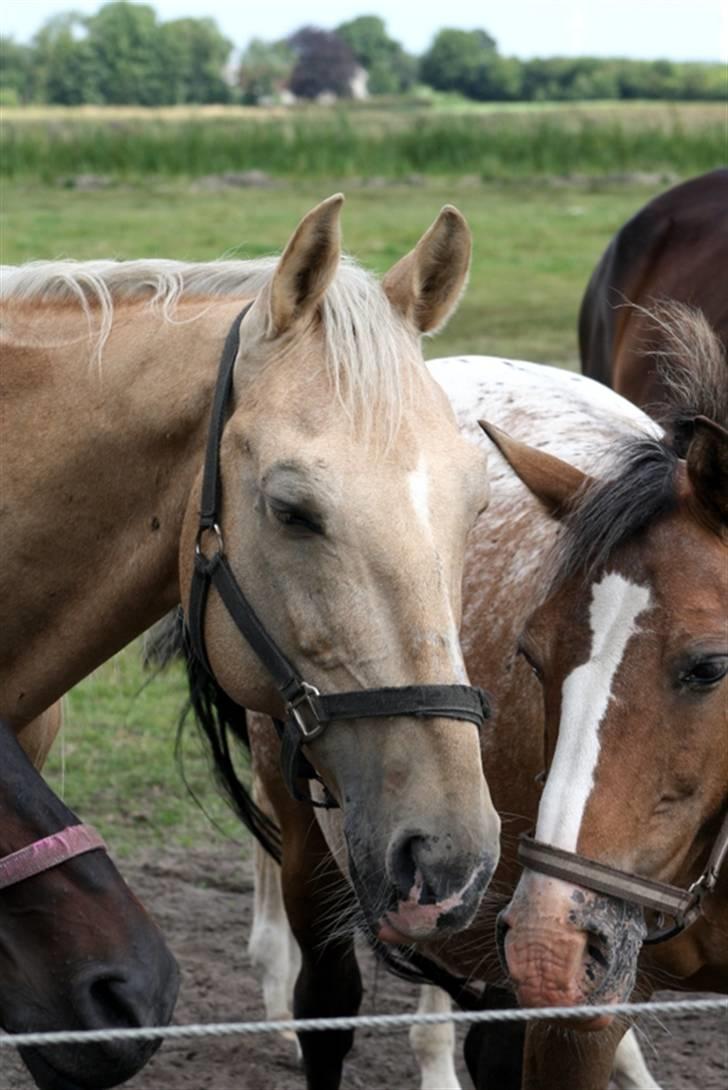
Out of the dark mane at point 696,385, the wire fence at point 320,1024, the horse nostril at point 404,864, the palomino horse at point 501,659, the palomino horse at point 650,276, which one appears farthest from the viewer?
the palomino horse at point 650,276

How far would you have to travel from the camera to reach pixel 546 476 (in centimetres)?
289

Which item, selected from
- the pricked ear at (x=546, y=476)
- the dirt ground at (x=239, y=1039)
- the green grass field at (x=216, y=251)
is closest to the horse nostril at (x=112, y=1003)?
the pricked ear at (x=546, y=476)

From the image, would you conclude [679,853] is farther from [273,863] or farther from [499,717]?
[273,863]

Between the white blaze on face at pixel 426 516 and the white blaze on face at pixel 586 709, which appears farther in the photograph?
the white blaze on face at pixel 586 709

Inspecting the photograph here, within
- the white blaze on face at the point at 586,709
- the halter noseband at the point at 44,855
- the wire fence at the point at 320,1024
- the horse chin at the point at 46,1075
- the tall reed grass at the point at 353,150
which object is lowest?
the horse chin at the point at 46,1075

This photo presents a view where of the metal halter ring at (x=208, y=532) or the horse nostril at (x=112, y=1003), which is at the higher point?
the metal halter ring at (x=208, y=532)

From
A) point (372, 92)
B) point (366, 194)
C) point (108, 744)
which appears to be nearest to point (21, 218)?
point (366, 194)

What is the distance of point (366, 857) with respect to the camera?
2.33m

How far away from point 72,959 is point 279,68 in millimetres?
49185

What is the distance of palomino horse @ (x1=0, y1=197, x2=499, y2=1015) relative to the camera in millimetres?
2316

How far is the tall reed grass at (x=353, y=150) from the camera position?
22391 millimetres

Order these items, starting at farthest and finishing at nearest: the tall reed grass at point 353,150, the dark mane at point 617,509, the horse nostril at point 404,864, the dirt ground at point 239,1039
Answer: the tall reed grass at point 353,150 → the dirt ground at point 239,1039 → the dark mane at point 617,509 → the horse nostril at point 404,864

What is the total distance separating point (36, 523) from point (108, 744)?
347cm

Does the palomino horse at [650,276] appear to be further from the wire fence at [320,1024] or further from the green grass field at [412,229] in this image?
the green grass field at [412,229]
